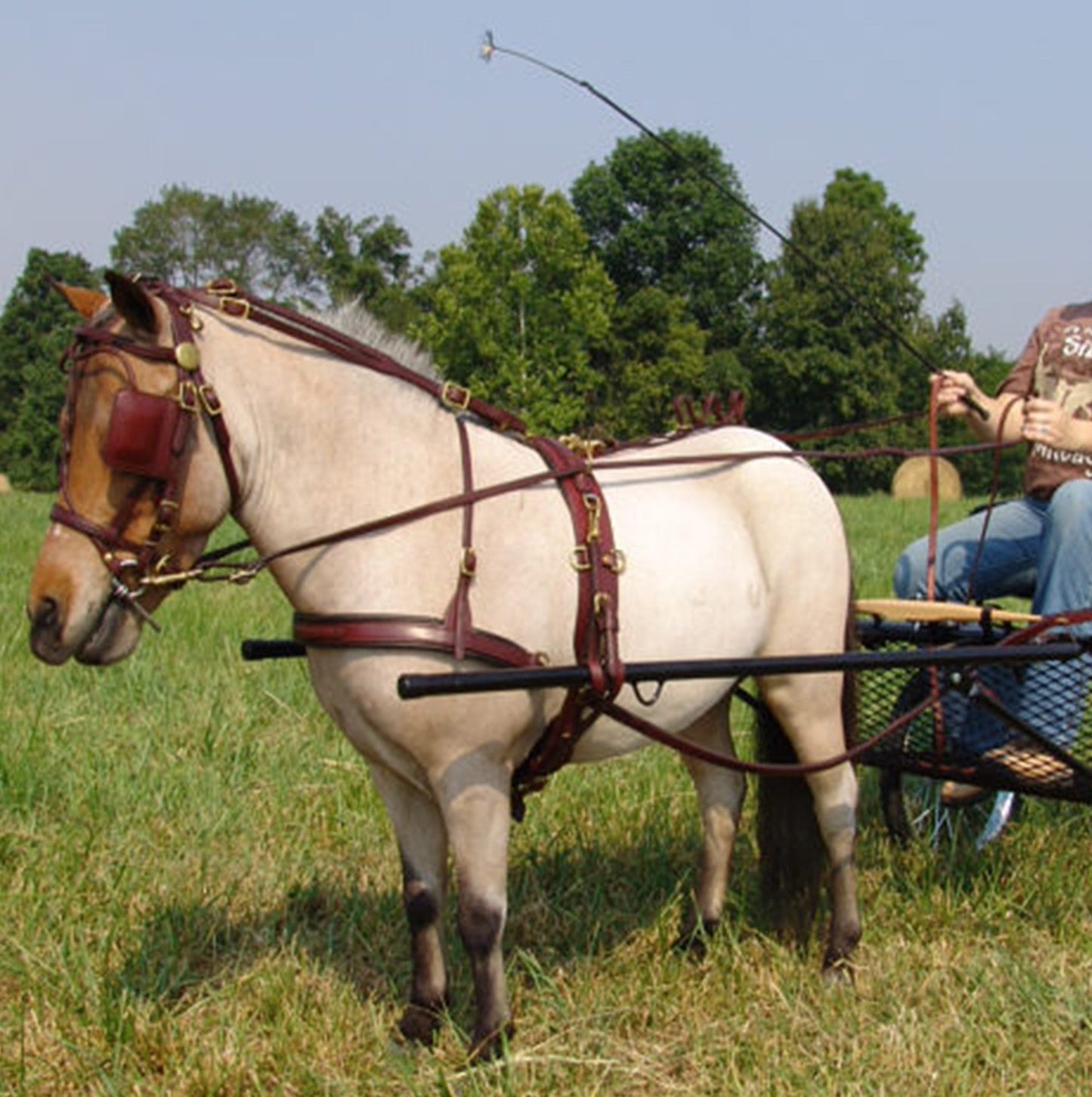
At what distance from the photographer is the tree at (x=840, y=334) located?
159 ft

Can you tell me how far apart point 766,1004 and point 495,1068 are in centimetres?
89

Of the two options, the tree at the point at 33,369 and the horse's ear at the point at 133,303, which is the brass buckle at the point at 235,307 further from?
the tree at the point at 33,369

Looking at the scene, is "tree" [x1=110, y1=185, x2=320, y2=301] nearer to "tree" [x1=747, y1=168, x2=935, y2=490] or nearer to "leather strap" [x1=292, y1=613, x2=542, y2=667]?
"tree" [x1=747, y1=168, x2=935, y2=490]

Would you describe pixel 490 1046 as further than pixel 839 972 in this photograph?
No

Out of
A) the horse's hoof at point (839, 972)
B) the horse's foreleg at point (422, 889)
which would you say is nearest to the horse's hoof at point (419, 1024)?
the horse's foreleg at point (422, 889)

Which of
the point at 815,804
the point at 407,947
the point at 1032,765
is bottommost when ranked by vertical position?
the point at 407,947

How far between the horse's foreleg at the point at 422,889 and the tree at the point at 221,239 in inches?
2402

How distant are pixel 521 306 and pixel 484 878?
41462 mm

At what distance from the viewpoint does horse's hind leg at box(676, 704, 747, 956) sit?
442 cm

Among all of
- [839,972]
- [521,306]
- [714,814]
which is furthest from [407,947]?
[521,306]

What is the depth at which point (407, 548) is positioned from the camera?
3125mm

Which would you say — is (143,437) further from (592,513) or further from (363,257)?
(363,257)

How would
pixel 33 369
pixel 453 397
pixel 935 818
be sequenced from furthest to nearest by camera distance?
pixel 33 369, pixel 935 818, pixel 453 397

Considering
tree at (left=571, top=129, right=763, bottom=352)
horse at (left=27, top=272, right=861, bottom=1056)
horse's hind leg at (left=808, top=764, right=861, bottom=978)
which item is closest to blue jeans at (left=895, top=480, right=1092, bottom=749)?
horse's hind leg at (left=808, top=764, right=861, bottom=978)
